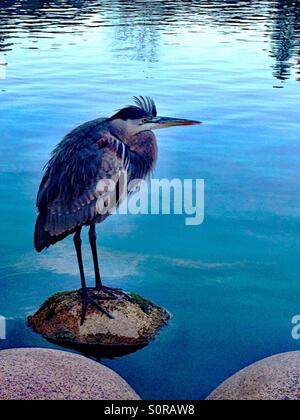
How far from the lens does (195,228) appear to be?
14.3 m

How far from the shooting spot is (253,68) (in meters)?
35.6

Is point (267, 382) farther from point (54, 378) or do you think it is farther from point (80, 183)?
point (80, 183)

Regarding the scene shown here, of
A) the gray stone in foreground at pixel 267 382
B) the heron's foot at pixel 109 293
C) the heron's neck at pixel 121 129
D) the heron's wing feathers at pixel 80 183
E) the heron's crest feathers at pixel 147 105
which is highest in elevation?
the heron's crest feathers at pixel 147 105

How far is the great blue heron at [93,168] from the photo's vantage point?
30.3ft

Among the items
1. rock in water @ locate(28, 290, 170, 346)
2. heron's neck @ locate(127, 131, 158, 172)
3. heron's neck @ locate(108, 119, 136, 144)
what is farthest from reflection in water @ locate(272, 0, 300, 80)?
A: rock in water @ locate(28, 290, 170, 346)

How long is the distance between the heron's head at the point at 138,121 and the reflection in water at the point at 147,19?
24.0 metres

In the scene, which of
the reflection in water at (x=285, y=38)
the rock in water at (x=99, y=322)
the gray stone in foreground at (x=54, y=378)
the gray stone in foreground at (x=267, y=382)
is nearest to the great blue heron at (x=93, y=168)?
the rock in water at (x=99, y=322)

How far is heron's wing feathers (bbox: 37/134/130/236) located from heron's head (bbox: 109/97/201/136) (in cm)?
23

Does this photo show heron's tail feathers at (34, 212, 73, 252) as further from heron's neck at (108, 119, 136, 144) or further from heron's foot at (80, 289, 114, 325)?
heron's neck at (108, 119, 136, 144)

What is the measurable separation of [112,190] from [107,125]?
0.89m

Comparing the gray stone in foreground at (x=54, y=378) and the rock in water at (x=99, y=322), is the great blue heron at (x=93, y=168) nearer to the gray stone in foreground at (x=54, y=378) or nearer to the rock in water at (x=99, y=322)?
the rock in water at (x=99, y=322)

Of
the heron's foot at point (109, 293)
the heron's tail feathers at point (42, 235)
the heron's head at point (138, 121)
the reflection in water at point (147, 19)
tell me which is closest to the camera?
the heron's head at point (138, 121)

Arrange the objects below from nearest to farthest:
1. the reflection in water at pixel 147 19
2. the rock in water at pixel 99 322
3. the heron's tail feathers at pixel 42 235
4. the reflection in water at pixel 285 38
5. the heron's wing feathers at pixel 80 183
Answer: the heron's wing feathers at pixel 80 183
the rock in water at pixel 99 322
the heron's tail feathers at pixel 42 235
the reflection in water at pixel 285 38
the reflection in water at pixel 147 19

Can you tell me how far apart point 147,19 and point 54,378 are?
183 ft
